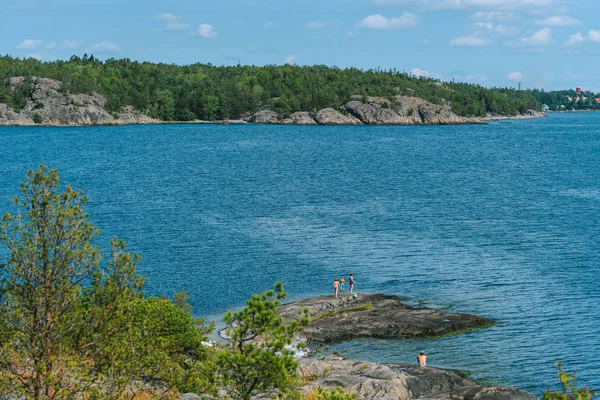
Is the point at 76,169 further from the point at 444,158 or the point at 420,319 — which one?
the point at 420,319

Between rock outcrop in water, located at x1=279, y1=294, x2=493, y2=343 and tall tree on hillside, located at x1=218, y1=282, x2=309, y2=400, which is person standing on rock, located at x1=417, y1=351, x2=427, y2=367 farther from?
tall tree on hillside, located at x1=218, y1=282, x2=309, y2=400

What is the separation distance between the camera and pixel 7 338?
70.7ft

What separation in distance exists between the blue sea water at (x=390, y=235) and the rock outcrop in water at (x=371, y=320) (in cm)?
119

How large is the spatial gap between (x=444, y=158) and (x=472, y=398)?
125139 mm

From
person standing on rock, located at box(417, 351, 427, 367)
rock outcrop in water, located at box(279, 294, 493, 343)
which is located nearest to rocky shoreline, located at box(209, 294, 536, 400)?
→ rock outcrop in water, located at box(279, 294, 493, 343)

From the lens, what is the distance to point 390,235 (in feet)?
252

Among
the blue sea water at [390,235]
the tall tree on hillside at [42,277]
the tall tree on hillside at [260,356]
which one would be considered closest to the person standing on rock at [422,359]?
the blue sea water at [390,235]

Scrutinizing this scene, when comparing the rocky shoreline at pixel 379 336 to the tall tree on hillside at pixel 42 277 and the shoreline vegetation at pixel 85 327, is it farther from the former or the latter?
the tall tree on hillside at pixel 42 277

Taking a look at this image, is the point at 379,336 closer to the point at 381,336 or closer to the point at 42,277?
the point at 381,336

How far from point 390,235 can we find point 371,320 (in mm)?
25913

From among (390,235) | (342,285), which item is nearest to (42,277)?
(342,285)

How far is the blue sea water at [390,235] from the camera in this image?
160 feet

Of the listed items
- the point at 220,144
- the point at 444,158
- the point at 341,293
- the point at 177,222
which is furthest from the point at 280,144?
the point at 341,293

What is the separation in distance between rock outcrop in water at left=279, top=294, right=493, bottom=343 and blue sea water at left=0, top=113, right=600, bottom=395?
46.9 inches
